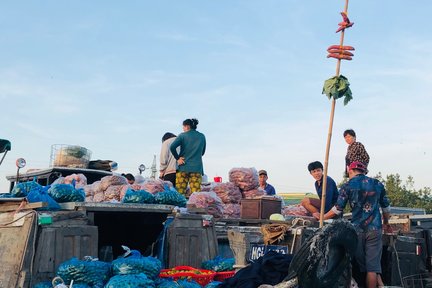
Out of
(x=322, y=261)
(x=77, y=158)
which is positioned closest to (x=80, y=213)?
(x=322, y=261)

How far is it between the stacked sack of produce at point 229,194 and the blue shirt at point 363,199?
4.58m

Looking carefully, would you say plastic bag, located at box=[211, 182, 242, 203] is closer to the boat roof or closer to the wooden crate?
the wooden crate

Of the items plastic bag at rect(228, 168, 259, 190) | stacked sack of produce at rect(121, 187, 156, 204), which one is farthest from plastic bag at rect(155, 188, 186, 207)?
plastic bag at rect(228, 168, 259, 190)

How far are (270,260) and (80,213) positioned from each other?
10.0ft

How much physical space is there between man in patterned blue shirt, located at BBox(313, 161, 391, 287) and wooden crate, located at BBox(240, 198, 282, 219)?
2.45 meters

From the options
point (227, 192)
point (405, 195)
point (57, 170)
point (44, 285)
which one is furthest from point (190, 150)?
point (405, 195)

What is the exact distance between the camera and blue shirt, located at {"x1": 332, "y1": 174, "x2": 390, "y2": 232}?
5863mm

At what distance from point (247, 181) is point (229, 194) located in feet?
1.77

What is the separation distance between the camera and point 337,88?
22.0ft

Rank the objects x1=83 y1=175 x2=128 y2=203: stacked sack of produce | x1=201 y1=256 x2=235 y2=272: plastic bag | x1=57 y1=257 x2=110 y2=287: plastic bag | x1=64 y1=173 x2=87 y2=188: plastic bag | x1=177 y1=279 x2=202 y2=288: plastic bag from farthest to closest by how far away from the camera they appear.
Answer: x1=64 y1=173 x2=87 y2=188: plastic bag, x1=83 y1=175 x2=128 y2=203: stacked sack of produce, x1=201 y1=256 x2=235 y2=272: plastic bag, x1=177 y1=279 x2=202 y2=288: plastic bag, x1=57 y1=257 x2=110 y2=287: plastic bag

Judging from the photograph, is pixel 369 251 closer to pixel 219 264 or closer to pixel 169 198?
pixel 219 264

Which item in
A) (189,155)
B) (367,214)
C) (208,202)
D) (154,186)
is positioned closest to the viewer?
(367,214)

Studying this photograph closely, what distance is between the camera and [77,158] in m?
12.5

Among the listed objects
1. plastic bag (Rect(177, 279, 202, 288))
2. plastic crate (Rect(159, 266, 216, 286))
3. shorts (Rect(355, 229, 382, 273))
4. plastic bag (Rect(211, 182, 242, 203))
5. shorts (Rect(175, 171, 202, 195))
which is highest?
shorts (Rect(175, 171, 202, 195))
